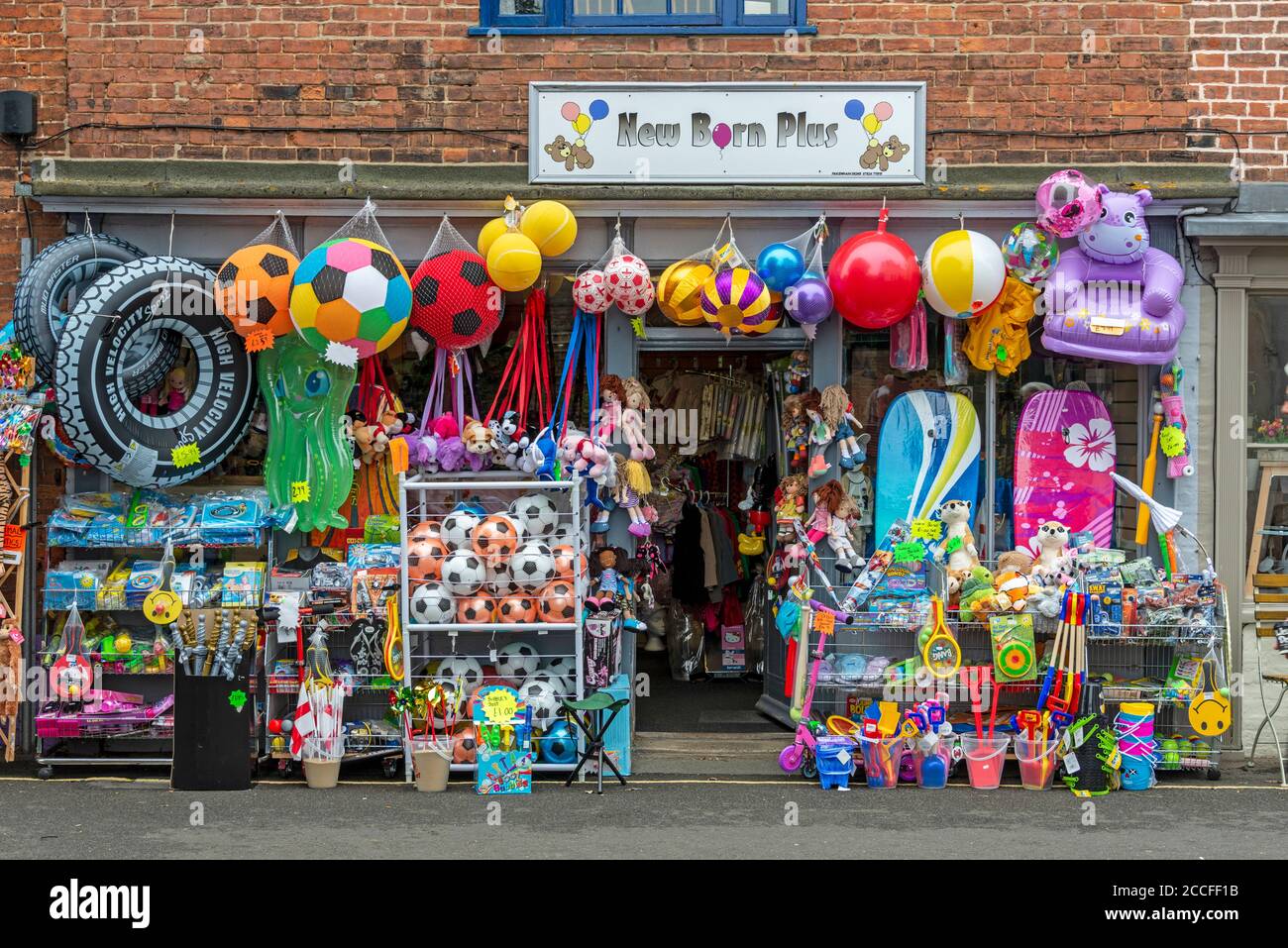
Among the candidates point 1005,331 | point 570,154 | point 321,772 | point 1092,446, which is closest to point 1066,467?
point 1092,446

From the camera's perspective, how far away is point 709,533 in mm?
12078

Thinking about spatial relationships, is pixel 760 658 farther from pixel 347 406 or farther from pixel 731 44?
pixel 731 44

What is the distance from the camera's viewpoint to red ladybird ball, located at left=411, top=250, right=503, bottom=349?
370 inches

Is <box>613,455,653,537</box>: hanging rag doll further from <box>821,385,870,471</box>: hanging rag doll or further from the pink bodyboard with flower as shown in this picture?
the pink bodyboard with flower

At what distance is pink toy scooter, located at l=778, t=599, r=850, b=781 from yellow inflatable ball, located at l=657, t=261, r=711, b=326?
78.7 inches

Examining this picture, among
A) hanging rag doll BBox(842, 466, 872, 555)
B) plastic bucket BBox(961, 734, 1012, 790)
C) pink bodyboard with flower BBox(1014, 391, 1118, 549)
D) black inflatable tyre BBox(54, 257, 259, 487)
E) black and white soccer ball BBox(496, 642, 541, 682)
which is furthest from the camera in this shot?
hanging rag doll BBox(842, 466, 872, 555)

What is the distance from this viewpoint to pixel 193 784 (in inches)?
357

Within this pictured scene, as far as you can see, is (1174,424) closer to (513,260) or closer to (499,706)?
(513,260)

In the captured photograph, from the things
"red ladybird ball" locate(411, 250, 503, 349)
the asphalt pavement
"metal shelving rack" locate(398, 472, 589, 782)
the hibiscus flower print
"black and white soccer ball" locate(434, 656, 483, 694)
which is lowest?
the asphalt pavement

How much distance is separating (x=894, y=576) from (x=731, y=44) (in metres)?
3.61

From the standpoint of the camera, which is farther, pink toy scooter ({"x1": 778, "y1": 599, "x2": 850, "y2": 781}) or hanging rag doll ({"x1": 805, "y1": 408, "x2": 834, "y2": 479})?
hanging rag doll ({"x1": 805, "y1": 408, "x2": 834, "y2": 479})

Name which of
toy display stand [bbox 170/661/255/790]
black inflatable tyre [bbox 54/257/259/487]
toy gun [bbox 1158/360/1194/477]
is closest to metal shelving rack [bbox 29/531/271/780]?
toy display stand [bbox 170/661/255/790]

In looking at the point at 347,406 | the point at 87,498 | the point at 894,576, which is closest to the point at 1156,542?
the point at 894,576

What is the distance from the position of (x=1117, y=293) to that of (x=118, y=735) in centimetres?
689
